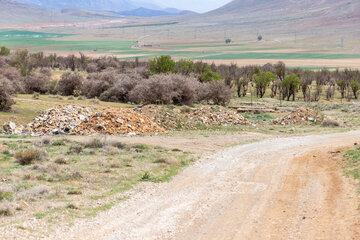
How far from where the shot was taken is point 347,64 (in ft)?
444

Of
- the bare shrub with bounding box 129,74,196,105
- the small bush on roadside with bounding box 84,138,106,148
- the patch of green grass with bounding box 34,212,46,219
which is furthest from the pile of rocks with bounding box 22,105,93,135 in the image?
the patch of green grass with bounding box 34,212,46,219

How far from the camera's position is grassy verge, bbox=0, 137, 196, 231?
36.2 ft

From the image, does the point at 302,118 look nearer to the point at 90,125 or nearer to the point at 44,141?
the point at 90,125

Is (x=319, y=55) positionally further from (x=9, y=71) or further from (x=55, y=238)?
(x=55, y=238)

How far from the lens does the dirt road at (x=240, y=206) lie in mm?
9797

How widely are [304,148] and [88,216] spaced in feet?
46.2

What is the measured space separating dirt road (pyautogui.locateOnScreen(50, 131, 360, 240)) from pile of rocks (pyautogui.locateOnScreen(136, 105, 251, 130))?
1287cm

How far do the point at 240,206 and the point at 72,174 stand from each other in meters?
5.98

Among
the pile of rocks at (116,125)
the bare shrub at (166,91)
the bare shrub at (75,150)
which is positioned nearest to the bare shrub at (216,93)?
Result: the bare shrub at (166,91)

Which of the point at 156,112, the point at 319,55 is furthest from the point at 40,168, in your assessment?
the point at 319,55

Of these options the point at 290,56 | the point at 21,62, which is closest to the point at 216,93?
the point at 21,62

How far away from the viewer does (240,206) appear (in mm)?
11820

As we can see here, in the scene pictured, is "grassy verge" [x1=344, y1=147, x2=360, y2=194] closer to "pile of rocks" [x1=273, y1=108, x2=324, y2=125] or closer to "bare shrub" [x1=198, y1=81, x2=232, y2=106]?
"pile of rocks" [x1=273, y1=108, x2=324, y2=125]

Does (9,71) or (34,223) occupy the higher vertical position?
(9,71)
